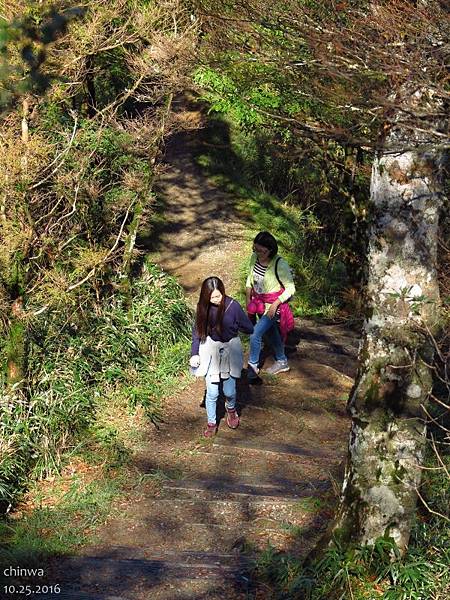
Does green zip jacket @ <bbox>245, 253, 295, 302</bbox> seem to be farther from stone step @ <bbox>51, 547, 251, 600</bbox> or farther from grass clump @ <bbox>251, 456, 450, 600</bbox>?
grass clump @ <bbox>251, 456, 450, 600</bbox>

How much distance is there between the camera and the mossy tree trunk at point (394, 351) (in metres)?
5.73

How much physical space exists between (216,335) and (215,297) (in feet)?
1.31

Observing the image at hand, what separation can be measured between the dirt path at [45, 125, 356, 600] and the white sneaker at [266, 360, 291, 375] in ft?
0.42

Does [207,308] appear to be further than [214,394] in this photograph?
No

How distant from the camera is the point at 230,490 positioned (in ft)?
27.2

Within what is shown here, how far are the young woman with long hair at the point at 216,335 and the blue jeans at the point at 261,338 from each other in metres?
0.82

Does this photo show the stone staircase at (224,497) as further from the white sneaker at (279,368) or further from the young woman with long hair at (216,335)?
the young woman with long hair at (216,335)

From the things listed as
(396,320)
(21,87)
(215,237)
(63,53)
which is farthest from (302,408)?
(21,87)

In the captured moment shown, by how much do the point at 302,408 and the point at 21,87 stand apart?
7387 mm

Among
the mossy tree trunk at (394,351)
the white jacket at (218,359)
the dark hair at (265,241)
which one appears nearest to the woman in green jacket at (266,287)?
the dark hair at (265,241)

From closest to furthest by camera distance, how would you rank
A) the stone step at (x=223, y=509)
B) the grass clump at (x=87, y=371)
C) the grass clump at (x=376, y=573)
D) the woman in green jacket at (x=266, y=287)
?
1. the grass clump at (x=376, y=573)
2. the stone step at (x=223, y=509)
3. the grass clump at (x=87, y=371)
4. the woman in green jacket at (x=266, y=287)

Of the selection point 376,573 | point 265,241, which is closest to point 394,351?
point 376,573

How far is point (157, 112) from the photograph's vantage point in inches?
498

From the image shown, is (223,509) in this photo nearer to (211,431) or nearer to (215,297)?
(211,431)
